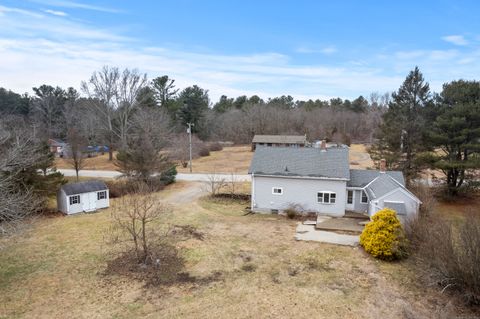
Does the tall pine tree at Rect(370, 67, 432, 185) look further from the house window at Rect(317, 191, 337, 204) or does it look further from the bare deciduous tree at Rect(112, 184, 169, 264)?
the bare deciduous tree at Rect(112, 184, 169, 264)

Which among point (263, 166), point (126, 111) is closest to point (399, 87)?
point (263, 166)

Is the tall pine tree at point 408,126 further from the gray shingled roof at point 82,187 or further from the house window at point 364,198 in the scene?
the gray shingled roof at point 82,187

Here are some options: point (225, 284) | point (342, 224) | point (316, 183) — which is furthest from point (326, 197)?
point (225, 284)

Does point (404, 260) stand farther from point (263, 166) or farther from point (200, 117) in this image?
point (200, 117)

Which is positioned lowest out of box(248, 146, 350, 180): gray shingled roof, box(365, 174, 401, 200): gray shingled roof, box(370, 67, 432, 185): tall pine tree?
box(365, 174, 401, 200): gray shingled roof

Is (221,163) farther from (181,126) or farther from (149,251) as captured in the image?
(149,251)

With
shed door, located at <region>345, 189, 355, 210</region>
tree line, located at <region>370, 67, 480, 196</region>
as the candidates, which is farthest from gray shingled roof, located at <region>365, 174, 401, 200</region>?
tree line, located at <region>370, 67, 480, 196</region>

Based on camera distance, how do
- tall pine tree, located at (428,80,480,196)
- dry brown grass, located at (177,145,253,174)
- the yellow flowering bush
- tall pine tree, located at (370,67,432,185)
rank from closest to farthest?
1. the yellow flowering bush
2. tall pine tree, located at (428,80,480,196)
3. tall pine tree, located at (370,67,432,185)
4. dry brown grass, located at (177,145,253,174)
